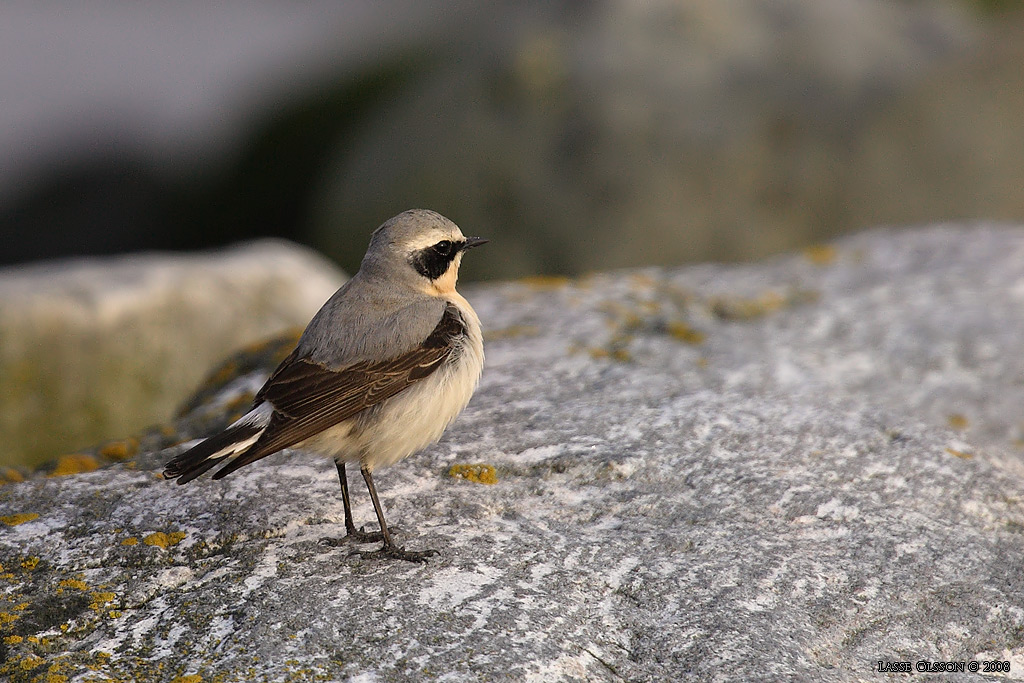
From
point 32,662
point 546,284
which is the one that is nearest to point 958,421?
point 546,284

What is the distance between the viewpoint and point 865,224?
36.1ft

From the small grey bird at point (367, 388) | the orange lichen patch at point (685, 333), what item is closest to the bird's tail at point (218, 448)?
the small grey bird at point (367, 388)

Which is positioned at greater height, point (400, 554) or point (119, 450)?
point (119, 450)

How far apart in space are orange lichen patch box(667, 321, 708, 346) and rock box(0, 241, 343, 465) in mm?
3476

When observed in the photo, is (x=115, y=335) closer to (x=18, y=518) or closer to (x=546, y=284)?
(x=546, y=284)

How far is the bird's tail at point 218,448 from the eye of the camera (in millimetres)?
4066

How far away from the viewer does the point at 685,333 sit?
665 centimetres

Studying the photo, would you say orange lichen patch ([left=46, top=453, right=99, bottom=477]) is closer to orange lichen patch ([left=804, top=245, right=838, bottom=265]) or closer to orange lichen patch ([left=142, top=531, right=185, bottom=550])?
orange lichen patch ([left=142, top=531, right=185, bottom=550])

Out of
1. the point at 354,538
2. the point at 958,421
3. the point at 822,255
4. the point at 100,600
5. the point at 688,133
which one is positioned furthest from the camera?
the point at 688,133

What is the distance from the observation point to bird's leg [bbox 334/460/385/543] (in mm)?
4406

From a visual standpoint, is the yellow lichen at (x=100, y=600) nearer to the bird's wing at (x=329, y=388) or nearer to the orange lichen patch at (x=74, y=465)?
the bird's wing at (x=329, y=388)

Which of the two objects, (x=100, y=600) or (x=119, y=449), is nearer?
(x=100, y=600)

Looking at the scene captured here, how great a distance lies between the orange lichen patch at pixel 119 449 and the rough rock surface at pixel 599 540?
46cm

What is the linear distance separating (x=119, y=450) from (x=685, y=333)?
3.54 m
